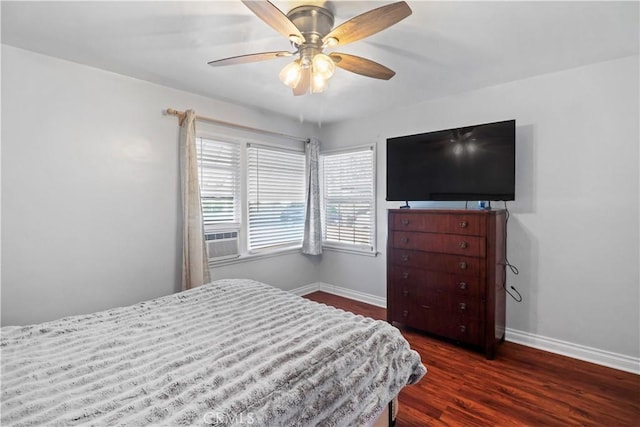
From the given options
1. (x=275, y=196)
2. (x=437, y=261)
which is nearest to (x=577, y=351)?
(x=437, y=261)

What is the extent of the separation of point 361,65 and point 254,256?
248cm

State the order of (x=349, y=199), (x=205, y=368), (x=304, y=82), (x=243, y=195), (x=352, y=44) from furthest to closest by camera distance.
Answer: (x=349, y=199)
(x=243, y=195)
(x=352, y=44)
(x=304, y=82)
(x=205, y=368)

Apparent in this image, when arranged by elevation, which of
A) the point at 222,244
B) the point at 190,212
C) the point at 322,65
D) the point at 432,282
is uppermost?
the point at 322,65

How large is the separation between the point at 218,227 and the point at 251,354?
2152 millimetres

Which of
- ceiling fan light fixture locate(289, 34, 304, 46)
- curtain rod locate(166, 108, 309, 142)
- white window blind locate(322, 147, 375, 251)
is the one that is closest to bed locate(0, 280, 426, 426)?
ceiling fan light fixture locate(289, 34, 304, 46)

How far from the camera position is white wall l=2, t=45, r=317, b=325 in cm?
209

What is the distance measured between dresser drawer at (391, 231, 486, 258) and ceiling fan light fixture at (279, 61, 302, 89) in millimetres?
1829

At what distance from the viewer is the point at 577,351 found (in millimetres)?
2496

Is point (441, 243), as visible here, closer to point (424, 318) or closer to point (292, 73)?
point (424, 318)

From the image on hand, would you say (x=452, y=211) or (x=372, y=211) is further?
(x=372, y=211)

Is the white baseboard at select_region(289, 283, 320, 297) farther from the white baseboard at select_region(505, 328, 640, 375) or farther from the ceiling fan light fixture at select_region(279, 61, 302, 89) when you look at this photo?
the ceiling fan light fixture at select_region(279, 61, 302, 89)

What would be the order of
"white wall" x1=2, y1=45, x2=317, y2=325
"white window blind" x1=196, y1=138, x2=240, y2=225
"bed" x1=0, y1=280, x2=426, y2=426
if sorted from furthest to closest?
"white window blind" x1=196, y1=138, x2=240, y2=225 → "white wall" x1=2, y1=45, x2=317, y2=325 → "bed" x1=0, y1=280, x2=426, y2=426

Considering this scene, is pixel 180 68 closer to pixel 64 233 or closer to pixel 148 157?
pixel 148 157

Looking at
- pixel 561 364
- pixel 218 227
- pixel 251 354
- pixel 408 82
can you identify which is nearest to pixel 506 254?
pixel 561 364
